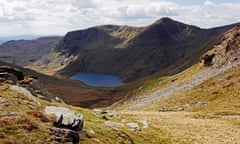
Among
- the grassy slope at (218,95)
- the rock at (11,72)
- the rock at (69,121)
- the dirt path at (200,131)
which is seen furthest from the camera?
the grassy slope at (218,95)

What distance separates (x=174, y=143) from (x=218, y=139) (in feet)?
22.2

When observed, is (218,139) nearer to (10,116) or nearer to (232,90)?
(10,116)

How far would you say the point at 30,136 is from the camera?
21.2 meters

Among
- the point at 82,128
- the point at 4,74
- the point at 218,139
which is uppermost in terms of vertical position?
the point at 4,74

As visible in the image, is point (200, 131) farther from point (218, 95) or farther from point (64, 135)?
point (218, 95)

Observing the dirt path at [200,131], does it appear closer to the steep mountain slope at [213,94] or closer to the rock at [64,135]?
the rock at [64,135]

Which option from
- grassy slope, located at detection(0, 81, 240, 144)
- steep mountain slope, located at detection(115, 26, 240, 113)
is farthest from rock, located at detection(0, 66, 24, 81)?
steep mountain slope, located at detection(115, 26, 240, 113)

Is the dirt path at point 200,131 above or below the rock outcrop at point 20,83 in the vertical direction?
below

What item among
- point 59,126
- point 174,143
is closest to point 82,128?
point 59,126

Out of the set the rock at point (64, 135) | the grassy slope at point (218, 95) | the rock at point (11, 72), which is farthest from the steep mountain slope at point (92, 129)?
the grassy slope at point (218, 95)

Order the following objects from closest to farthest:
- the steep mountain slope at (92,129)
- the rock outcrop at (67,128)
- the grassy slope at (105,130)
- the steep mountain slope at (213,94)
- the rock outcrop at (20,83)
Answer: the grassy slope at (105,130) < the steep mountain slope at (92,129) < the rock outcrop at (67,128) < the rock outcrop at (20,83) < the steep mountain slope at (213,94)

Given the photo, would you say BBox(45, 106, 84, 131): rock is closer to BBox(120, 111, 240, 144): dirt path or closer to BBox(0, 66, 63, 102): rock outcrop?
BBox(0, 66, 63, 102): rock outcrop

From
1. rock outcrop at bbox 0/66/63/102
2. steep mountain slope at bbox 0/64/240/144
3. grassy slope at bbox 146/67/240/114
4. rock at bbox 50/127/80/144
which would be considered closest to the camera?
steep mountain slope at bbox 0/64/240/144

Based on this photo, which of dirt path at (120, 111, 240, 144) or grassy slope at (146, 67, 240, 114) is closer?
dirt path at (120, 111, 240, 144)
